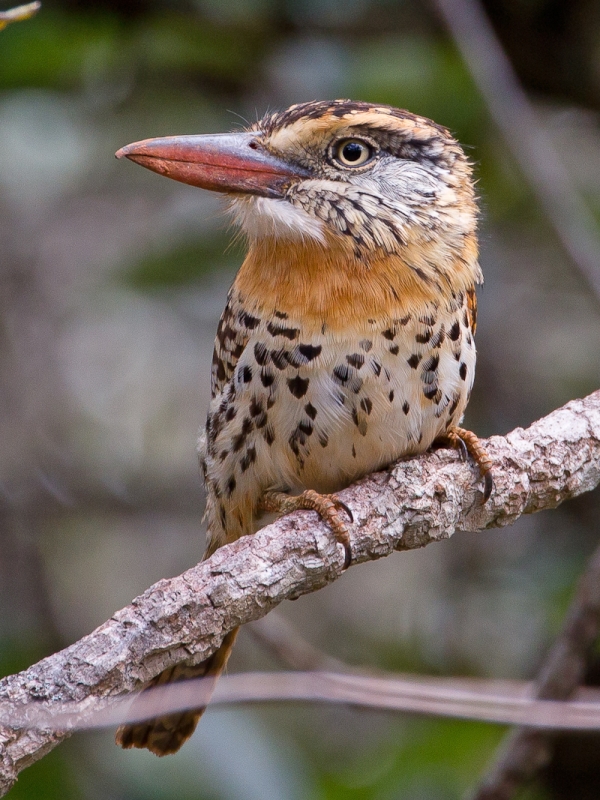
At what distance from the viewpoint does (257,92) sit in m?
4.00

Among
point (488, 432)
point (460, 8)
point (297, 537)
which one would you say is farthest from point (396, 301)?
point (488, 432)

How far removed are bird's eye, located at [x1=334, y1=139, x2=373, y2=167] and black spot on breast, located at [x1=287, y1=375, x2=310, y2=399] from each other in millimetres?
517

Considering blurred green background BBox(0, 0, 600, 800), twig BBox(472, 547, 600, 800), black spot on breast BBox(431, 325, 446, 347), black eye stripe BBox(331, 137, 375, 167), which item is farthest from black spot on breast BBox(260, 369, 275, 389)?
blurred green background BBox(0, 0, 600, 800)

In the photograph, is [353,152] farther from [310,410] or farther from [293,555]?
[293,555]

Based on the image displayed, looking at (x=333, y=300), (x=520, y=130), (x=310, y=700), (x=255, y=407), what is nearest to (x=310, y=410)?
(x=255, y=407)

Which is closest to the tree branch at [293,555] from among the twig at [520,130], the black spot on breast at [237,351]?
the black spot on breast at [237,351]

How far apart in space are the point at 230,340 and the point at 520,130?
1163mm

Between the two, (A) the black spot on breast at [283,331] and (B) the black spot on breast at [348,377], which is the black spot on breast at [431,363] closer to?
(B) the black spot on breast at [348,377]

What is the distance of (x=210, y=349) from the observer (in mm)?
4707

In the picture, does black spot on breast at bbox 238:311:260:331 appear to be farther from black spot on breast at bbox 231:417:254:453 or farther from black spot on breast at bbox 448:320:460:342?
black spot on breast at bbox 448:320:460:342

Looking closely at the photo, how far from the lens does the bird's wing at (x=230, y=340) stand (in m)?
2.48

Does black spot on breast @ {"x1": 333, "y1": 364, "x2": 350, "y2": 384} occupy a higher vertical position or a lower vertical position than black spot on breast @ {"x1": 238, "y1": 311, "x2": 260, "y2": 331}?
lower

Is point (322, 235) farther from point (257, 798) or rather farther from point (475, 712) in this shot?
point (257, 798)

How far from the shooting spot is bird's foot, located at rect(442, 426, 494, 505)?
2.24 metres
